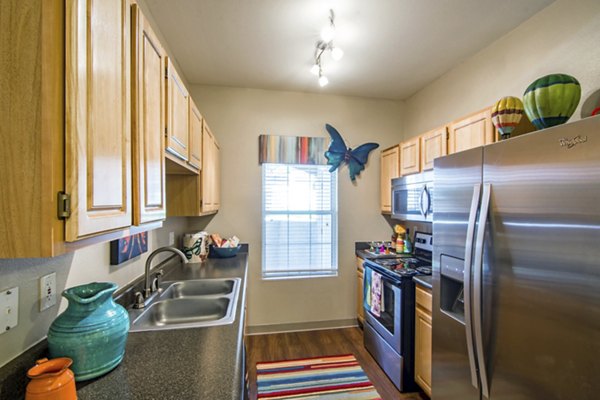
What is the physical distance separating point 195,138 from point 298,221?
1614mm

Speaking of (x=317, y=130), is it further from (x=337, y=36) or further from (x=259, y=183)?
(x=337, y=36)

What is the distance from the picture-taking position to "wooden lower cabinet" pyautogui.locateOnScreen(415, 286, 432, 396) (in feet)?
6.03

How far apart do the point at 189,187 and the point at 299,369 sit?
184 centimetres

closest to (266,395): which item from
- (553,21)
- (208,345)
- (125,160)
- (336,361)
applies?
(336,361)

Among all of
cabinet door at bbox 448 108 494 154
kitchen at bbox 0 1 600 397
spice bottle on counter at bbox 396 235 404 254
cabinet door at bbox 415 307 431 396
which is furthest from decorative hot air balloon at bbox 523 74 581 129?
spice bottle on counter at bbox 396 235 404 254

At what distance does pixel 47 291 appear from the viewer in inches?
35.1

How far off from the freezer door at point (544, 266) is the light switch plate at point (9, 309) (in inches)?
72.5

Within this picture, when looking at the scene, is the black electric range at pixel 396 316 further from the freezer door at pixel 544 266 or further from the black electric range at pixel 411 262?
the freezer door at pixel 544 266

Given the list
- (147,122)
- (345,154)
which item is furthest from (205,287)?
(345,154)

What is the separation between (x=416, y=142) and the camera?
8.09ft

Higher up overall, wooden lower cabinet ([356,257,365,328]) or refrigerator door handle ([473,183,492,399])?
refrigerator door handle ([473,183,492,399])

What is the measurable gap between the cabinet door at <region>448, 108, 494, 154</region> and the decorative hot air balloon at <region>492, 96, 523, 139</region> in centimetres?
16

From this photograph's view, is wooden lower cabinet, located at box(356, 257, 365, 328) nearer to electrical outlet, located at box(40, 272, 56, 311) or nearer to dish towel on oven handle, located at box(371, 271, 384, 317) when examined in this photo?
dish towel on oven handle, located at box(371, 271, 384, 317)

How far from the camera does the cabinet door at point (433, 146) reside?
2138 millimetres
